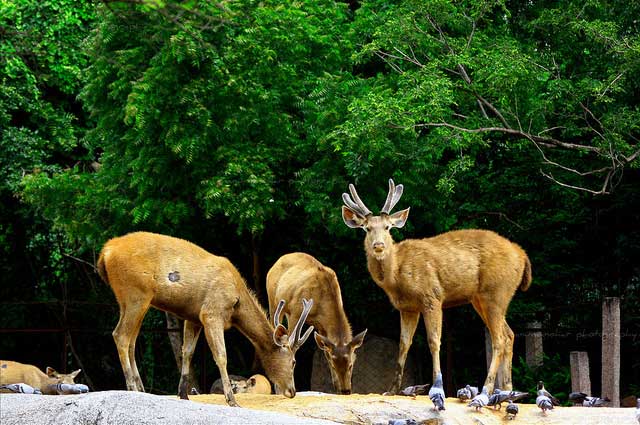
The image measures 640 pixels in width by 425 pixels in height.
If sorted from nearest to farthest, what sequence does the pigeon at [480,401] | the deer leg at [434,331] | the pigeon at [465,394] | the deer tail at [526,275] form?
the pigeon at [480,401], the pigeon at [465,394], the deer leg at [434,331], the deer tail at [526,275]

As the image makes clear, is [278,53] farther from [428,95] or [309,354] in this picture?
[309,354]

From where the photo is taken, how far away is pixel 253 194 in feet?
49.8

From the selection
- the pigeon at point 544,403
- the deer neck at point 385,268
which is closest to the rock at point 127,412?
the pigeon at point 544,403

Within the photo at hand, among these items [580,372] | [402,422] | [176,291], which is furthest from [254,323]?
[580,372]

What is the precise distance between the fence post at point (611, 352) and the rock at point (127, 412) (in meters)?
5.70

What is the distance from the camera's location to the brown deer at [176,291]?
34.6 ft

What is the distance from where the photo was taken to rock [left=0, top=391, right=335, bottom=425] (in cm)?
782

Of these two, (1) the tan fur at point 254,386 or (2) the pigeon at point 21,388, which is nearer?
(2) the pigeon at point 21,388

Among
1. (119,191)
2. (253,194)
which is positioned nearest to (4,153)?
(119,191)

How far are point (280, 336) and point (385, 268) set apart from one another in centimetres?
139

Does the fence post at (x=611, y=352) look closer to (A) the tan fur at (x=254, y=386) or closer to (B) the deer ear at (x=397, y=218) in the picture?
(B) the deer ear at (x=397, y=218)

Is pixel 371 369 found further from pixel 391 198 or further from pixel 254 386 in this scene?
pixel 391 198

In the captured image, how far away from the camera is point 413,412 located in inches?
391

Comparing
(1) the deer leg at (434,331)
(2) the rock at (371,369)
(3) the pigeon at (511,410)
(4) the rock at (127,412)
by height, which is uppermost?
(4) the rock at (127,412)
